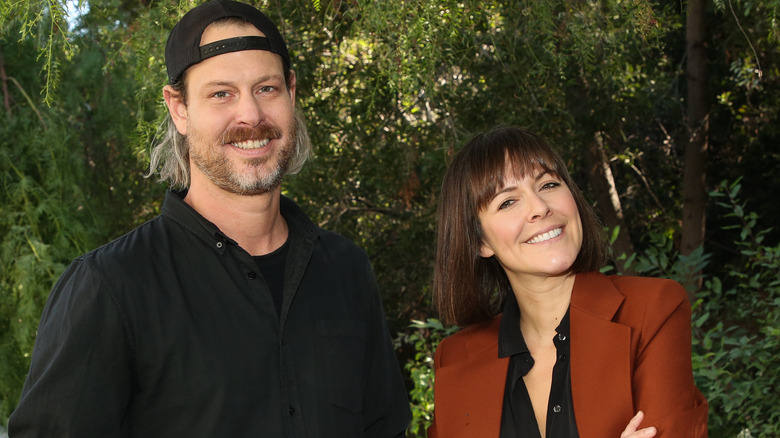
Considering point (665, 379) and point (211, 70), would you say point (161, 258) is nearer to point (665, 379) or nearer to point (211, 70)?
point (211, 70)

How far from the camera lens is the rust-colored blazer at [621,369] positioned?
2.14 metres

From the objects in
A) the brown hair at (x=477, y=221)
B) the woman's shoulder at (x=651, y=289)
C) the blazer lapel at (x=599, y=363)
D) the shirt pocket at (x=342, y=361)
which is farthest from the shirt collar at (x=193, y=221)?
the woman's shoulder at (x=651, y=289)

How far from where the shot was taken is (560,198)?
2443mm

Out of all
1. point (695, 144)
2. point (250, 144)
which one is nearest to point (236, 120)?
point (250, 144)

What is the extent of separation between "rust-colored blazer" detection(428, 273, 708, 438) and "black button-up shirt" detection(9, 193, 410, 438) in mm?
437

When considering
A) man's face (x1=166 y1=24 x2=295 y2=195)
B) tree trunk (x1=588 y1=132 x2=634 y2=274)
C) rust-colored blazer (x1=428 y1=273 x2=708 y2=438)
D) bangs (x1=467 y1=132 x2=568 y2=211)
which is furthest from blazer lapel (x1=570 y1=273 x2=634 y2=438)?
tree trunk (x1=588 y1=132 x2=634 y2=274)

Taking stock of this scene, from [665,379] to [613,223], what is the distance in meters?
6.89

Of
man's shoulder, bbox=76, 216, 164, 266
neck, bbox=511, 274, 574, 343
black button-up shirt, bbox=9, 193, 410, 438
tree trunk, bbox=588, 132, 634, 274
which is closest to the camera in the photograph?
black button-up shirt, bbox=9, 193, 410, 438

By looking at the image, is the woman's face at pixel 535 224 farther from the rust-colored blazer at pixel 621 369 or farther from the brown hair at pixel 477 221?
the rust-colored blazer at pixel 621 369

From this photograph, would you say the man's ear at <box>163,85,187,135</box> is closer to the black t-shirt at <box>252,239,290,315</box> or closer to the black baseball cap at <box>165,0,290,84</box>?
the black baseball cap at <box>165,0,290,84</box>

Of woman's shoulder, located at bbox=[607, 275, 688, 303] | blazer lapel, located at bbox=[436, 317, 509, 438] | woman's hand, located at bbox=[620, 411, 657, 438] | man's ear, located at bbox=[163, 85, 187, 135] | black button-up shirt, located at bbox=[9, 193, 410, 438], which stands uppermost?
man's ear, located at bbox=[163, 85, 187, 135]

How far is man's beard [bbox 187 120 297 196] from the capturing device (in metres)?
2.12

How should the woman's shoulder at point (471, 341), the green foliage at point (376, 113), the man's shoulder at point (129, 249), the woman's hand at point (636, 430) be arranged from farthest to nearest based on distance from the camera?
1. the green foliage at point (376, 113)
2. the woman's shoulder at point (471, 341)
3. the woman's hand at point (636, 430)
4. the man's shoulder at point (129, 249)

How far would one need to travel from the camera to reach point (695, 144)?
362 inches
